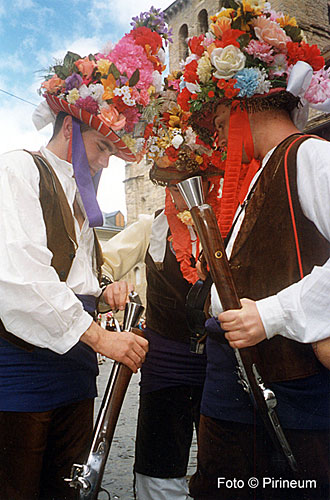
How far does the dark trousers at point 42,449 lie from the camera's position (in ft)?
5.05

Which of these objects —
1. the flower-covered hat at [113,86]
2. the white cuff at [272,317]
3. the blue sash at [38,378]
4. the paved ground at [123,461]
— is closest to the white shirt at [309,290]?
the white cuff at [272,317]

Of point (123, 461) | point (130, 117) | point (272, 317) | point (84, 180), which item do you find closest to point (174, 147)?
point (130, 117)

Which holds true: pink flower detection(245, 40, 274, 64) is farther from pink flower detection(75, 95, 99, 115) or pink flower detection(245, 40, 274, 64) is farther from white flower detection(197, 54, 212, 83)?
pink flower detection(75, 95, 99, 115)

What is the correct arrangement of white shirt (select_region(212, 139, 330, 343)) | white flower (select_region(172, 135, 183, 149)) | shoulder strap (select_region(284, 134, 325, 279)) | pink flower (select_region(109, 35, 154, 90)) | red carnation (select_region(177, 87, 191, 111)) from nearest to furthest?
1. white shirt (select_region(212, 139, 330, 343))
2. shoulder strap (select_region(284, 134, 325, 279))
3. red carnation (select_region(177, 87, 191, 111))
4. pink flower (select_region(109, 35, 154, 90))
5. white flower (select_region(172, 135, 183, 149))

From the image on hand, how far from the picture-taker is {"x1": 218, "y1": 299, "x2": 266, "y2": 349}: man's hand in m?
1.25

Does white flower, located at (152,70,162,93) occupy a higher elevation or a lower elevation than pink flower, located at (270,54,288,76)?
higher

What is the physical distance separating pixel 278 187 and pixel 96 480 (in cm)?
119

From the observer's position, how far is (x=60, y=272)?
5.43 ft

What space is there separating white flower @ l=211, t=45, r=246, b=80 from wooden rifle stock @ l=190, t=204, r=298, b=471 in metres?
0.55

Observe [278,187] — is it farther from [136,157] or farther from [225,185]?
[136,157]

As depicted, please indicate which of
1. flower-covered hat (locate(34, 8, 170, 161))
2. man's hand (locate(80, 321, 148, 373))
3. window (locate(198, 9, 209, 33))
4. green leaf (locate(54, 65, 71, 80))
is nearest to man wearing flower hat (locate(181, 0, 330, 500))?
man's hand (locate(80, 321, 148, 373))

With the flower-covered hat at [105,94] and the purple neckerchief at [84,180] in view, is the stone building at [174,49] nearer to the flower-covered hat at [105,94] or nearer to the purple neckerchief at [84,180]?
the flower-covered hat at [105,94]

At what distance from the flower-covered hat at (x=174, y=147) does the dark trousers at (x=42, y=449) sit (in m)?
1.36

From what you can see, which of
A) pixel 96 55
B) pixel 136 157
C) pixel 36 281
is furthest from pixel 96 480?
pixel 96 55
